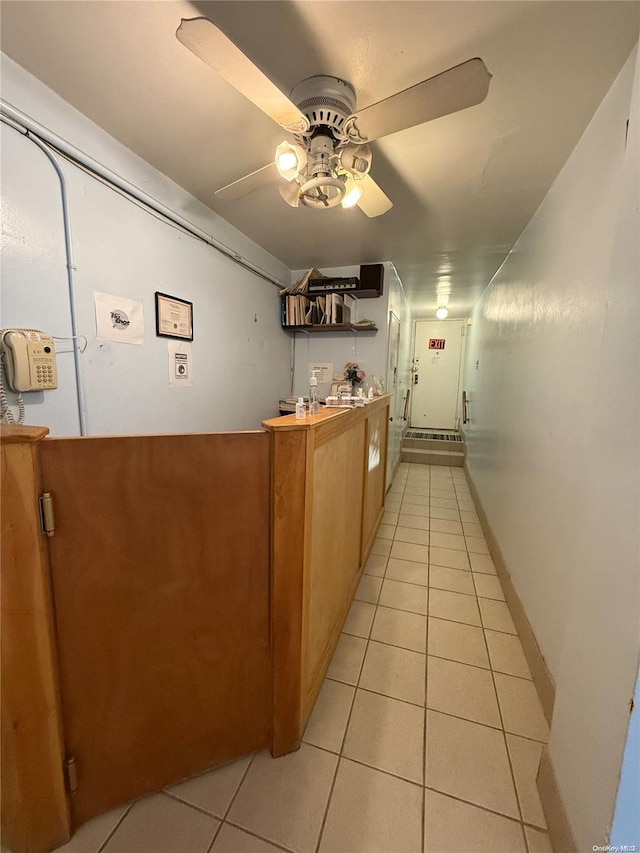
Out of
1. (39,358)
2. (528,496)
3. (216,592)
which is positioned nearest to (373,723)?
(216,592)

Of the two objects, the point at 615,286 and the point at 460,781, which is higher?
the point at 615,286

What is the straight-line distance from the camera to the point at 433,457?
16.8 ft

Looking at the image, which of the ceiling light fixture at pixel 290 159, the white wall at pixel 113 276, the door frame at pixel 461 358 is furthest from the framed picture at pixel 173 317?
the door frame at pixel 461 358

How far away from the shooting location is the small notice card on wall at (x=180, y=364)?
1987 mm

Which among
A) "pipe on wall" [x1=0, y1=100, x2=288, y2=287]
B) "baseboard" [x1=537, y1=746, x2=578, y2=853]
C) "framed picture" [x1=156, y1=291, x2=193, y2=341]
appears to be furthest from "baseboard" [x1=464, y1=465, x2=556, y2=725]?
"pipe on wall" [x1=0, y1=100, x2=288, y2=287]

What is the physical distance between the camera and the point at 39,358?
1243mm

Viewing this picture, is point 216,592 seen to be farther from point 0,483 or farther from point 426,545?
point 426,545

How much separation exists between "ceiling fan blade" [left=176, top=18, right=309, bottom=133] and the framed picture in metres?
1.16

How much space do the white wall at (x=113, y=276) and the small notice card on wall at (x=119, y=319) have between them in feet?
0.11

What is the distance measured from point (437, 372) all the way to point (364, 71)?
5.53 m

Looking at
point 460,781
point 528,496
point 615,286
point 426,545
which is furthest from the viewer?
point 426,545

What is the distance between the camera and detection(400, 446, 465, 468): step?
5.04 meters

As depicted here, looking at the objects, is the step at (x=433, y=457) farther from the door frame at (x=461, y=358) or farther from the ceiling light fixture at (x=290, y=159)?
the ceiling light fixture at (x=290, y=159)

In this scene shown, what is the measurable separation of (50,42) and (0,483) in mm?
1511
